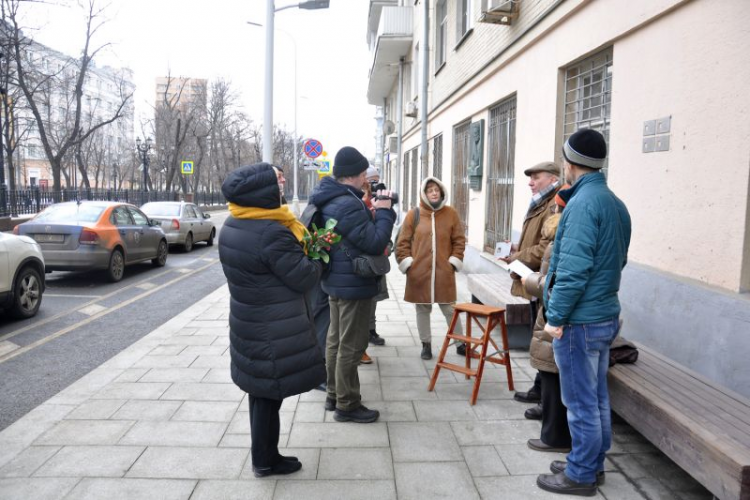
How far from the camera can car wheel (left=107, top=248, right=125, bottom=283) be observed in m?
11.0

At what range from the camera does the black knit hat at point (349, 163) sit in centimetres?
423

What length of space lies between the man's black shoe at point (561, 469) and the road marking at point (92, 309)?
706 centimetres

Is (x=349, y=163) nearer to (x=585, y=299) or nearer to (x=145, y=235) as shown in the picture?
(x=585, y=299)

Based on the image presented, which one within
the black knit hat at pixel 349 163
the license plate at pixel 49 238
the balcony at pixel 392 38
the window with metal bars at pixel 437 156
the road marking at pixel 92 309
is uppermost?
the balcony at pixel 392 38

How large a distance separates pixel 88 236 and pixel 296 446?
829 cm

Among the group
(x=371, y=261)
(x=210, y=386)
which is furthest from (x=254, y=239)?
(x=210, y=386)

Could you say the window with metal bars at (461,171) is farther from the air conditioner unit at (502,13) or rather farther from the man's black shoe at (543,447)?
the man's black shoe at (543,447)

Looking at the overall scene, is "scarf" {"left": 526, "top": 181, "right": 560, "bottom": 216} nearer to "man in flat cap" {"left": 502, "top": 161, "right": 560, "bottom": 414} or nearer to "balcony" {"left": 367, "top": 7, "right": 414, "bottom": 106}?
"man in flat cap" {"left": 502, "top": 161, "right": 560, "bottom": 414}

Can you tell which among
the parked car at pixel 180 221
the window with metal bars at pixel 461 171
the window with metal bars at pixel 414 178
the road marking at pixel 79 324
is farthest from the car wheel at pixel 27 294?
the window with metal bars at pixel 414 178

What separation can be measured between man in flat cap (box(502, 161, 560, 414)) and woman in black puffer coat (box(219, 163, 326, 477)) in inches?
74.3

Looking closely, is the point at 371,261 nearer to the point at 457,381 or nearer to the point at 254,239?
the point at 254,239

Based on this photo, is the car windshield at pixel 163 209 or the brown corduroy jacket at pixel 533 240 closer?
the brown corduroy jacket at pixel 533 240

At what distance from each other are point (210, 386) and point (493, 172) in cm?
661

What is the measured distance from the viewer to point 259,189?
10.5 ft
